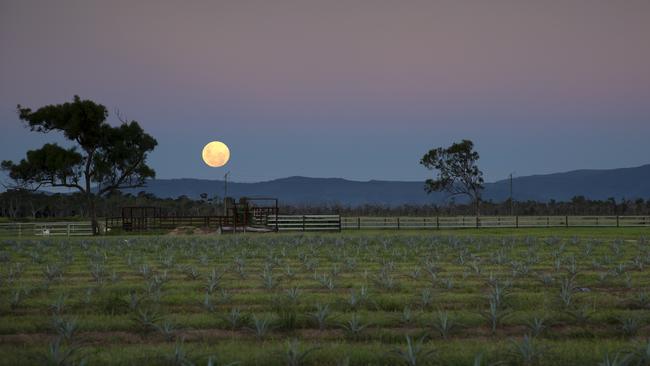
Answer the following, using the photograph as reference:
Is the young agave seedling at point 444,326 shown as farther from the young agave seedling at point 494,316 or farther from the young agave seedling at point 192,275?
the young agave seedling at point 192,275

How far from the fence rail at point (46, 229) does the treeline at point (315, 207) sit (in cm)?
2166

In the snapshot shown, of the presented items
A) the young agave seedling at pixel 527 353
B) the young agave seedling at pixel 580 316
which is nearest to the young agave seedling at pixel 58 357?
the young agave seedling at pixel 527 353

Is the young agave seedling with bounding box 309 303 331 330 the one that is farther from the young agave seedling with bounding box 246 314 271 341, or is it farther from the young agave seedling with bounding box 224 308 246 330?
the young agave seedling with bounding box 224 308 246 330

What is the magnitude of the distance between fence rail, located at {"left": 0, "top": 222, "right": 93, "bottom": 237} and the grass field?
3130 cm

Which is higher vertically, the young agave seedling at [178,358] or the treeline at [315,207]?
the treeline at [315,207]

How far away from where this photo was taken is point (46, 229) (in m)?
48.3

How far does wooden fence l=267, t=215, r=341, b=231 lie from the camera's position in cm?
4947

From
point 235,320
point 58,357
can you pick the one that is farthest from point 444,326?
point 58,357

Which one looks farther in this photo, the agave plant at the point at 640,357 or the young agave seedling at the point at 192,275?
the young agave seedling at the point at 192,275

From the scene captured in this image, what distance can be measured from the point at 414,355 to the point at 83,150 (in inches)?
2071

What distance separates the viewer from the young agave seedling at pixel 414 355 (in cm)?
771

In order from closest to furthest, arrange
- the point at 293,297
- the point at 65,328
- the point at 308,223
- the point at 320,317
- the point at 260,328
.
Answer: the point at 65,328, the point at 260,328, the point at 320,317, the point at 293,297, the point at 308,223

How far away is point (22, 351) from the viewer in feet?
27.9

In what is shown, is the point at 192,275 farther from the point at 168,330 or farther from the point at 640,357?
the point at 640,357
